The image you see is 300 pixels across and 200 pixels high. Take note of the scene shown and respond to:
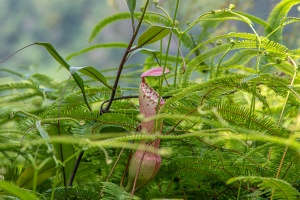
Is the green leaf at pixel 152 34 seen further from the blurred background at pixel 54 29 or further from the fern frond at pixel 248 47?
→ the blurred background at pixel 54 29

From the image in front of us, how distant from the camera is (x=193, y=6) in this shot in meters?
1.32

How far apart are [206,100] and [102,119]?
115 millimetres

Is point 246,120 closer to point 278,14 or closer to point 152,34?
point 152,34

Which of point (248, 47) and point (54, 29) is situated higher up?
point (248, 47)

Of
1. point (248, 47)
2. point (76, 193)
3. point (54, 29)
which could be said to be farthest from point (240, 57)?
point (54, 29)

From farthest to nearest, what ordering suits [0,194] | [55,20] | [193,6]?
[55,20] < [193,6] < [0,194]

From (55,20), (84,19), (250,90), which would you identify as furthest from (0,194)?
(84,19)

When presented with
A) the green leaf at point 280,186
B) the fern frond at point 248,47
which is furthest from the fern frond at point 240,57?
the green leaf at point 280,186

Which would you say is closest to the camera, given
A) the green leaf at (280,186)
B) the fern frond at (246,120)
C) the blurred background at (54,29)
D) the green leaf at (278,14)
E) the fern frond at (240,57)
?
the green leaf at (280,186)

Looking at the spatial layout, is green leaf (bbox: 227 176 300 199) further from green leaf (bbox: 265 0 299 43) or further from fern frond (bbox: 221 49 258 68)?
green leaf (bbox: 265 0 299 43)

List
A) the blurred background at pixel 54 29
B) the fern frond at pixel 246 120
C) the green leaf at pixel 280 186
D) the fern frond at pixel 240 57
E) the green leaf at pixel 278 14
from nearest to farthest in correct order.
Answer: the green leaf at pixel 280 186 < the fern frond at pixel 246 120 < the fern frond at pixel 240 57 < the green leaf at pixel 278 14 < the blurred background at pixel 54 29

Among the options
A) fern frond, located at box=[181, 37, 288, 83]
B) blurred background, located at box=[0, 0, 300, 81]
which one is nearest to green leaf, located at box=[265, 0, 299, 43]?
fern frond, located at box=[181, 37, 288, 83]

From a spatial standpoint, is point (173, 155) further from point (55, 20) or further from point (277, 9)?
point (55, 20)

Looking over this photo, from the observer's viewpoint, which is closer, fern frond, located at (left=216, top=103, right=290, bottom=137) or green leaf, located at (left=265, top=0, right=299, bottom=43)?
fern frond, located at (left=216, top=103, right=290, bottom=137)
